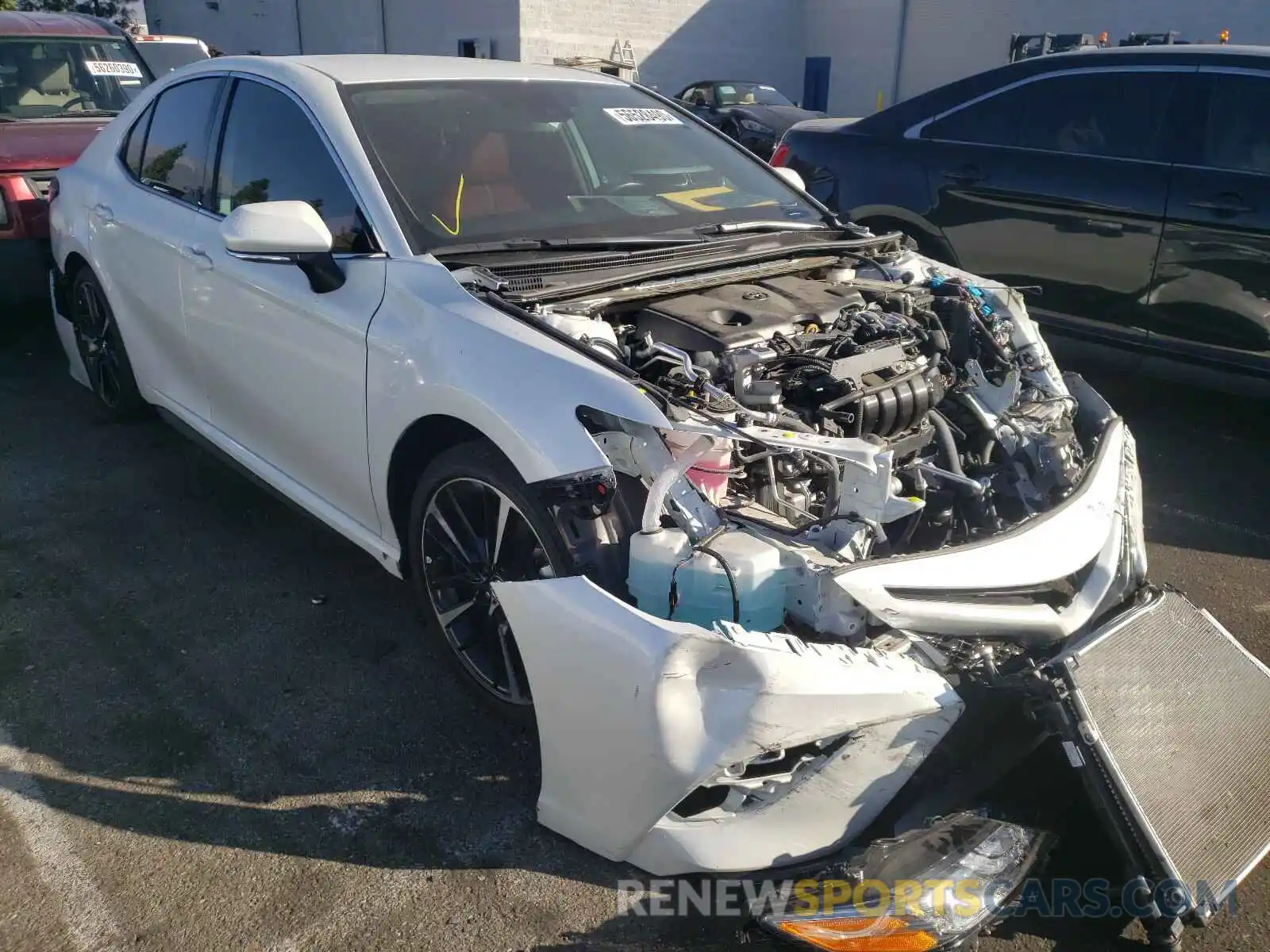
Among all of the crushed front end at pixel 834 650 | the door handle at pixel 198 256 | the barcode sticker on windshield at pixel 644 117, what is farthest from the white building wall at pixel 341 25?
the crushed front end at pixel 834 650

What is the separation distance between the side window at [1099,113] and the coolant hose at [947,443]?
2.98 metres

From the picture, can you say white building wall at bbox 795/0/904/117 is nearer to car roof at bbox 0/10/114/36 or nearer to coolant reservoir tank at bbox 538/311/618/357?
car roof at bbox 0/10/114/36

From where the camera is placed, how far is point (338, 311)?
308 cm

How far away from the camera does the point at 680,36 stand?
23.0 metres

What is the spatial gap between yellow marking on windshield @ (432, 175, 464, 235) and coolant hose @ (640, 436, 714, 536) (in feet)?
3.96

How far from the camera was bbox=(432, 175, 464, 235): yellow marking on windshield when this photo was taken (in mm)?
3104

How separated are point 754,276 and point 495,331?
1.00m

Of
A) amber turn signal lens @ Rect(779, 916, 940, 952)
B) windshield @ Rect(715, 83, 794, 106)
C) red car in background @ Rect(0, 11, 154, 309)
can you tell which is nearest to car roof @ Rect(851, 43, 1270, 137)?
amber turn signal lens @ Rect(779, 916, 940, 952)

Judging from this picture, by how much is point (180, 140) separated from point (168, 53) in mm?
6670

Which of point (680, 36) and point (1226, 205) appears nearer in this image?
point (1226, 205)

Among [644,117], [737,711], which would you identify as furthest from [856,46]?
[737,711]

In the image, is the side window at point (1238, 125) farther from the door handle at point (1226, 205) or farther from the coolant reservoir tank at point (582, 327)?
the coolant reservoir tank at point (582, 327)

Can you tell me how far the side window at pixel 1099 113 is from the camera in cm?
513

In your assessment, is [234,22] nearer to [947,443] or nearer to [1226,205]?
[1226,205]
